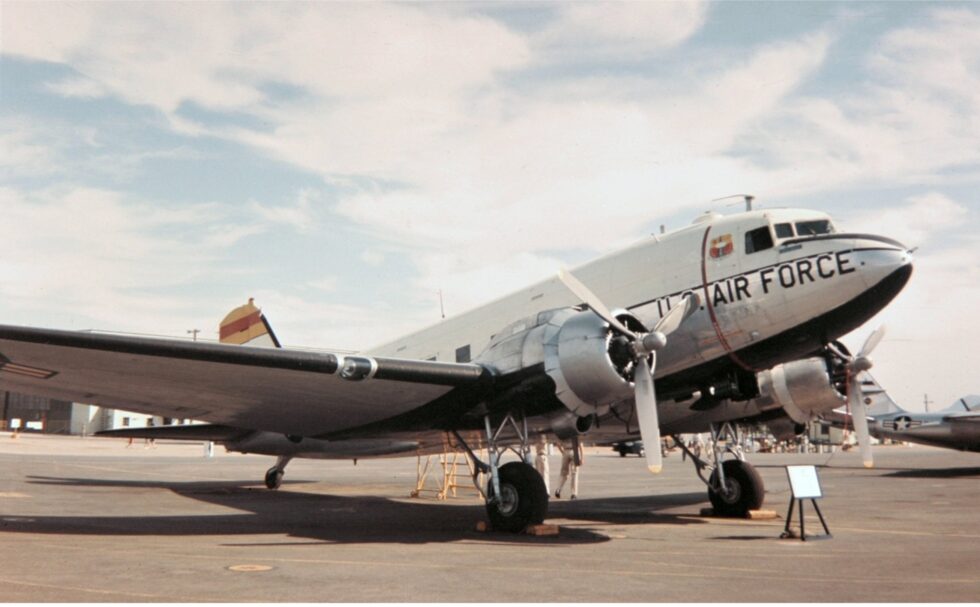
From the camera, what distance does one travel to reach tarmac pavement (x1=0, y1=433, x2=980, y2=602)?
8.23 m

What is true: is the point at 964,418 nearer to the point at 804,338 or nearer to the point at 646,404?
the point at 804,338

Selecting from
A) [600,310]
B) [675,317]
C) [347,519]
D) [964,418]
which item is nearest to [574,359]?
[600,310]

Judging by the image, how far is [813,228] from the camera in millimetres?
14203

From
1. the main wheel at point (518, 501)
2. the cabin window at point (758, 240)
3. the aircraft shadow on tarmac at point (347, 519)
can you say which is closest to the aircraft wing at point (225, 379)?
the main wheel at point (518, 501)

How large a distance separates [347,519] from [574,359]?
7580 mm

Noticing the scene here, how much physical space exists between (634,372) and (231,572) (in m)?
6.97

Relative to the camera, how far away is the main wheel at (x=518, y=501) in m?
14.0

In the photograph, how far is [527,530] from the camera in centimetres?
1390

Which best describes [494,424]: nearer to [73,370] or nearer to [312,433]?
[312,433]

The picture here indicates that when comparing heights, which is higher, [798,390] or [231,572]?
[798,390]

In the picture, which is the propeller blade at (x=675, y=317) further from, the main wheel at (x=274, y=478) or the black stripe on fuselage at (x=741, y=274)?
the main wheel at (x=274, y=478)

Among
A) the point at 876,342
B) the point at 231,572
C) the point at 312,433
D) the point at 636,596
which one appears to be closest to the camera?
the point at 636,596

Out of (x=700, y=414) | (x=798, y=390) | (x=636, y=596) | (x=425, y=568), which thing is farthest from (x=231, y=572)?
(x=798, y=390)

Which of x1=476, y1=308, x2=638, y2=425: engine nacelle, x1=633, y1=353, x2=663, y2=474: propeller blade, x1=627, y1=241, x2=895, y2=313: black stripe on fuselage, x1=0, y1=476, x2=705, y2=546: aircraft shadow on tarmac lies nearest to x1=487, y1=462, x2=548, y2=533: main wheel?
x1=0, y1=476, x2=705, y2=546: aircraft shadow on tarmac
